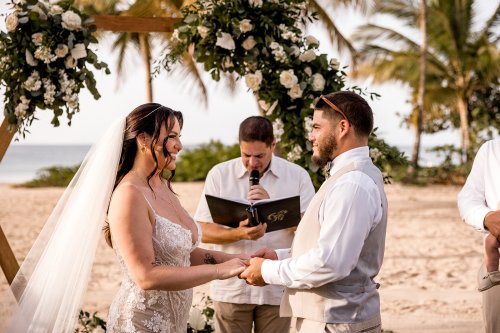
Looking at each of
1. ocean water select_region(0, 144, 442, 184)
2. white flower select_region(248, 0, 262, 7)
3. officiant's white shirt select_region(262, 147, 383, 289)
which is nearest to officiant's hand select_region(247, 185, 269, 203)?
officiant's white shirt select_region(262, 147, 383, 289)

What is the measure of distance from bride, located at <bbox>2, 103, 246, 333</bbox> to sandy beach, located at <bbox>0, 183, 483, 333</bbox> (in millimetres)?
1399

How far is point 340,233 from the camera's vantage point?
2965 millimetres

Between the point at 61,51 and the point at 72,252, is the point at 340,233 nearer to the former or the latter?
the point at 72,252

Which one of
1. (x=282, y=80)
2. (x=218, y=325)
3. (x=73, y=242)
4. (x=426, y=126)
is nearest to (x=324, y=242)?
(x=73, y=242)

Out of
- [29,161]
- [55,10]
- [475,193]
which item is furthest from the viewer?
[29,161]

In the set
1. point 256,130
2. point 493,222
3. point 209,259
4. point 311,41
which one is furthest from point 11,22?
point 493,222

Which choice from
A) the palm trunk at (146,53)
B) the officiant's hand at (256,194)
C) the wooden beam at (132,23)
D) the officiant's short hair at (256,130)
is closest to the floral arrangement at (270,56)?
the wooden beam at (132,23)

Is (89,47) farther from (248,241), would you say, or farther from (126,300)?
(126,300)

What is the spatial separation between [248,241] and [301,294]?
1256 mm

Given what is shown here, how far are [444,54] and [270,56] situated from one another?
75.1 feet

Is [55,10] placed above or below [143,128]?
above

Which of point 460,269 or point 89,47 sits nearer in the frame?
point 89,47

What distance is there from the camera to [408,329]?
22.6 ft

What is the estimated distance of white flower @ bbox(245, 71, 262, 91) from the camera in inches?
213
